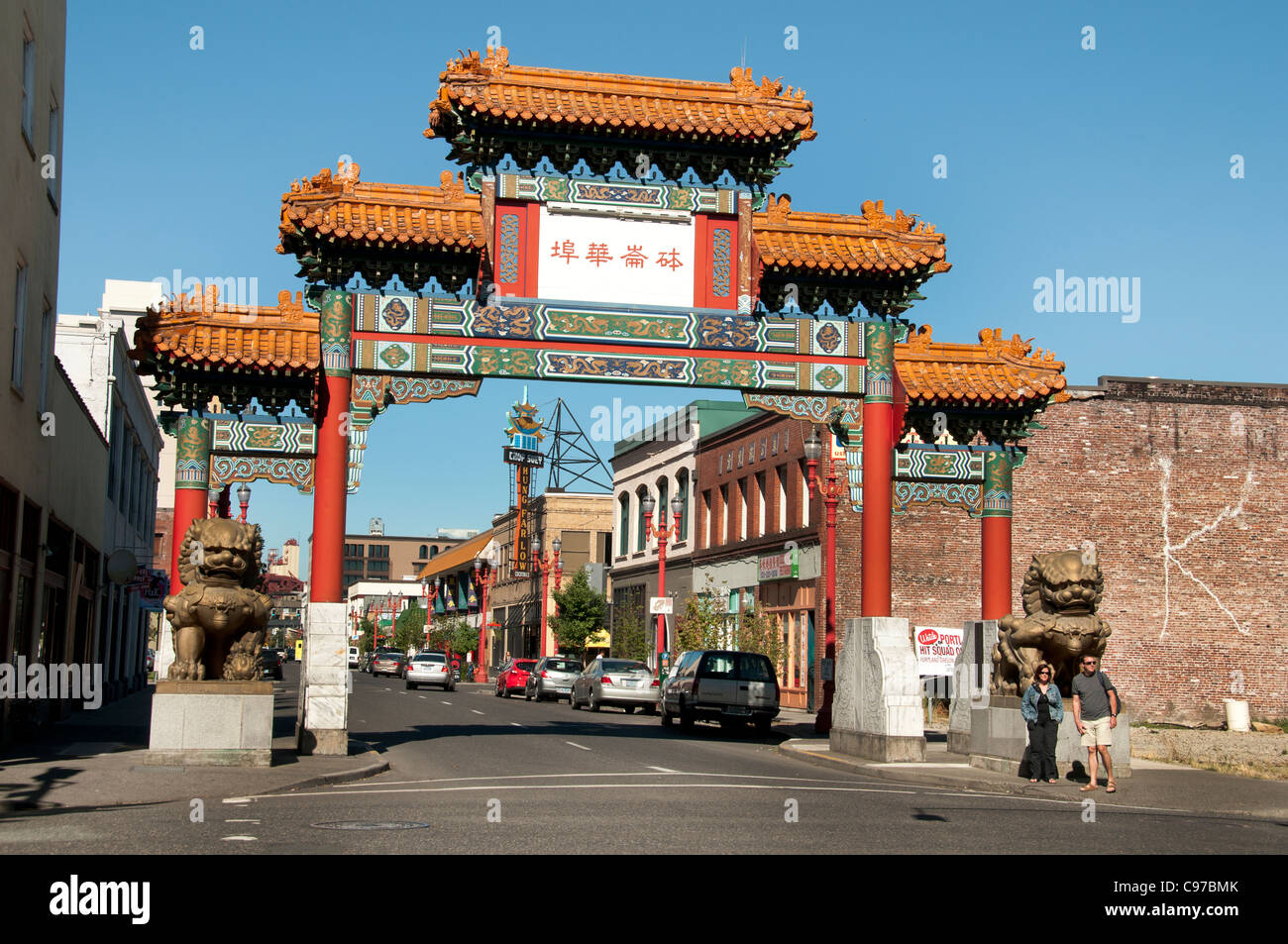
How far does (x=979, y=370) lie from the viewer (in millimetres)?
21531

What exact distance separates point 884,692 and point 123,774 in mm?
10297

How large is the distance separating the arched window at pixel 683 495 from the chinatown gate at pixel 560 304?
33.6 metres

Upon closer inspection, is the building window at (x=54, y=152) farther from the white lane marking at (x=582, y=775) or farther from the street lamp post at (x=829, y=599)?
the street lamp post at (x=829, y=599)

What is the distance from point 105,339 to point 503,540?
2437 inches

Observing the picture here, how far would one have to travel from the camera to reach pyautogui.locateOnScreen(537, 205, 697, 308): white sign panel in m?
20.0

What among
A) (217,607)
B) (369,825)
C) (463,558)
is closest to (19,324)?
(217,607)

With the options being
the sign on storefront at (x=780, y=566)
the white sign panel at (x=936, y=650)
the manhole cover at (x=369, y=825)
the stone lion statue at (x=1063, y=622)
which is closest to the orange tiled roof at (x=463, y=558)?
the sign on storefront at (x=780, y=566)

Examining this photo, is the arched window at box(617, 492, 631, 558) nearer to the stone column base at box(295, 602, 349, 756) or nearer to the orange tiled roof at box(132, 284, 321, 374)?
the orange tiled roof at box(132, 284, 321, 374)

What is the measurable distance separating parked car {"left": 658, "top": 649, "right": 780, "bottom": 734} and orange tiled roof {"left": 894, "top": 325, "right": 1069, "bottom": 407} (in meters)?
9.06

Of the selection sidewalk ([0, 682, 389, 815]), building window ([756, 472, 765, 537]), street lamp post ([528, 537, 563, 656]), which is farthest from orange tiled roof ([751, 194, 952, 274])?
street lamp post ([528, 537, 563, 656])

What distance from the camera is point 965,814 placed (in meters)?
12.8
